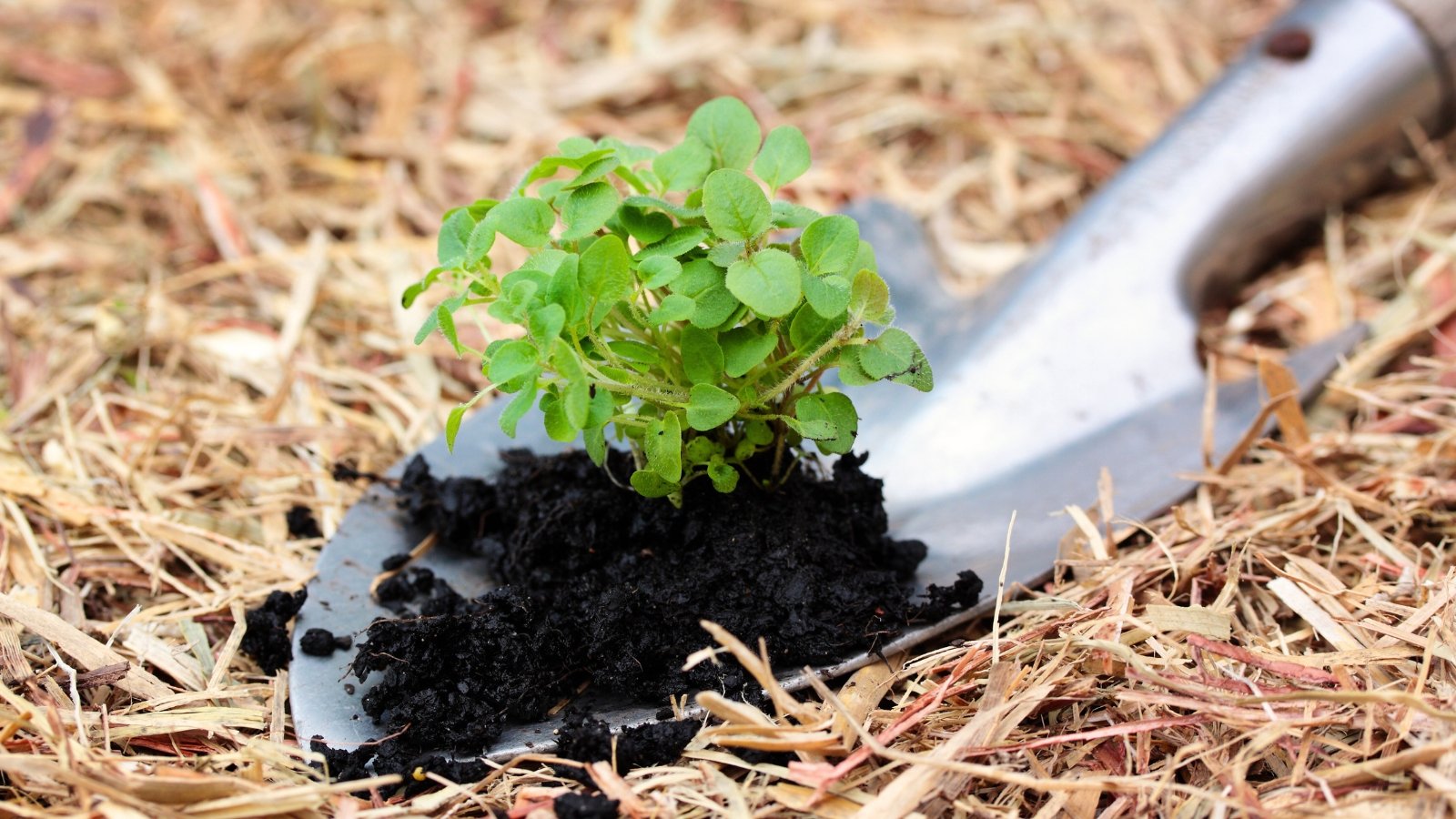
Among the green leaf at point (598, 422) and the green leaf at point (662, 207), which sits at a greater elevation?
the green leaf at point (662, 207)

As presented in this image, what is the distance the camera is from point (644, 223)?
39.5 inches

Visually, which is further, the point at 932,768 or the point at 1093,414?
the point at 1093,414

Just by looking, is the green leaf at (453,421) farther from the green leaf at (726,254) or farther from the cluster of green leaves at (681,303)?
the green leaf at (726,254)

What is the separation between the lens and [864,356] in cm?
97

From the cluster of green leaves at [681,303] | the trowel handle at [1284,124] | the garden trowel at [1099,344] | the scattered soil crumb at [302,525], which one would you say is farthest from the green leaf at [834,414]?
the trowel handle at [1284,124]

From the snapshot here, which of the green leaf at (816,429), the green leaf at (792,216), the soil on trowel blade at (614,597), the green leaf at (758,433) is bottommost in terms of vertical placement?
the soil on trowel blade at (614,597)

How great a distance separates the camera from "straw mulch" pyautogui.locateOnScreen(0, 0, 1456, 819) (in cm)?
94

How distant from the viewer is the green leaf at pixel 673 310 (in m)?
0.92

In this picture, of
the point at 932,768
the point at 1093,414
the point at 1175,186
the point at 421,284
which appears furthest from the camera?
the point at 1175,186

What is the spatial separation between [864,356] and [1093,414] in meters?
0.60

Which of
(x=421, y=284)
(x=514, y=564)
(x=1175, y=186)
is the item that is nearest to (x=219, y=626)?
(x=514, y=564)

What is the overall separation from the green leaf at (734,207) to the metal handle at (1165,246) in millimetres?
486

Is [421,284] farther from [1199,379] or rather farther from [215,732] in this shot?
[1199,379]

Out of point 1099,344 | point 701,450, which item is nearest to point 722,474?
point 701,450
